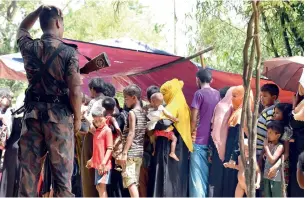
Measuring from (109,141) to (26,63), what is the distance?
10.1ft

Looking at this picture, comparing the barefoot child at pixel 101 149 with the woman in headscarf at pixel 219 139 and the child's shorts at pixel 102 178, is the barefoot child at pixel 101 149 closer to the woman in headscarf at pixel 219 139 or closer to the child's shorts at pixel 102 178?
the child's shorts at pixel 102 178

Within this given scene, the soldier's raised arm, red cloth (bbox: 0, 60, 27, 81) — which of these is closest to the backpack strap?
the soldier's raised arm

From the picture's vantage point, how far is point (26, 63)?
6.63m

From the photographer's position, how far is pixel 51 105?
6.57 meters

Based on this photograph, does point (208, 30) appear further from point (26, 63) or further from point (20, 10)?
point (20, 10)

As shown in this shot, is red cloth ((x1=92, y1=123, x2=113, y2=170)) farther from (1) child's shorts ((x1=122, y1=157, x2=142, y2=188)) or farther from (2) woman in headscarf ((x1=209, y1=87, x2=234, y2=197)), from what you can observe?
(2) woman in headscarf ((x1=209, y1=87, x2=234, y2=197))

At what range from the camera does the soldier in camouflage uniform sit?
6.53 metres

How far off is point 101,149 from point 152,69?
239 cm

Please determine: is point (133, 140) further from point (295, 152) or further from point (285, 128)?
point (295, 152)

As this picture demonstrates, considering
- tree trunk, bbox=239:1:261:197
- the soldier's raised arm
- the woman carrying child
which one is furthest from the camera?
the woman carrying child

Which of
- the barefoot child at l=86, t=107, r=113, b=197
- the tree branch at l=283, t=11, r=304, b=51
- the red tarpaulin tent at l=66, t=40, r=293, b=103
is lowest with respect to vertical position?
the barefoot child at l=86, t=107, r=113, b=197

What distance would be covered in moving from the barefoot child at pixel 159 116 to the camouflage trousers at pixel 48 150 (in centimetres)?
301

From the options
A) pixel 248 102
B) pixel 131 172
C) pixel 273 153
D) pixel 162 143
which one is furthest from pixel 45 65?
pixel 162 143

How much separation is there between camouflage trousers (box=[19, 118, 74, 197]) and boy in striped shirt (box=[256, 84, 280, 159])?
2783 millimetres
